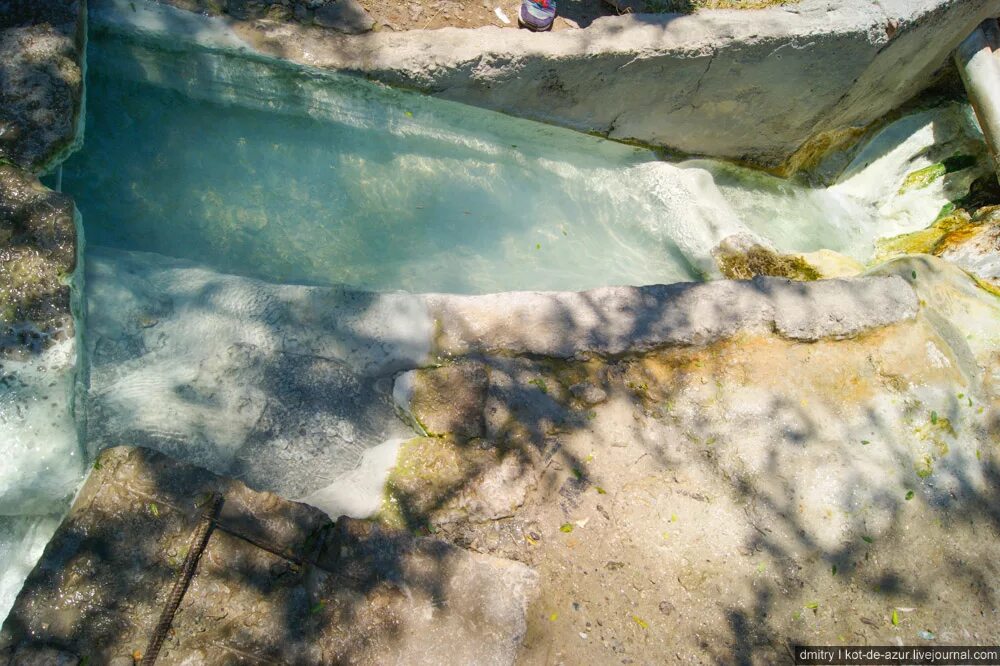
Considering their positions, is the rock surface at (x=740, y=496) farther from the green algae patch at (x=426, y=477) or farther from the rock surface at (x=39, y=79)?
the rock surface at (x=39, y=79)

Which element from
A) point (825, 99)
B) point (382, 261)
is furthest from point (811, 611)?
point (825, 99)

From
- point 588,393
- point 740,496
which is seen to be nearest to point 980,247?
point 740,496

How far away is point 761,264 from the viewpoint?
3.72 m

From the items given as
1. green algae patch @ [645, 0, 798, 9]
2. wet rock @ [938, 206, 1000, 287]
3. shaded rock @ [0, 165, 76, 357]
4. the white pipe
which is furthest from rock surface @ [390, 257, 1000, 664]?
green algae patch @ [645, 0, 798, 9]

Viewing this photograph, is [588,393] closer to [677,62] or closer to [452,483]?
[452,483]

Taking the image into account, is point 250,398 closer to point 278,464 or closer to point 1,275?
point 278,464

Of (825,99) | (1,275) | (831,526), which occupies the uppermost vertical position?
(825,99)

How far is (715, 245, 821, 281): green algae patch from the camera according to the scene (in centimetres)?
371

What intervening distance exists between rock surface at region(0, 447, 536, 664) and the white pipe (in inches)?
165

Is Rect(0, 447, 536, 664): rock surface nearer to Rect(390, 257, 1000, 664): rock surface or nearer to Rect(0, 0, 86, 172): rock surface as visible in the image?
Rect(390, 257, 1000, 664): rock surface

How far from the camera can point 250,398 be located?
2439 millimetres

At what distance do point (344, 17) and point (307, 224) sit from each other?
116 cm

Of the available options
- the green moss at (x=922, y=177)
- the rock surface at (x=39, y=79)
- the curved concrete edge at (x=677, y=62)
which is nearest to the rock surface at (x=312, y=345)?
the rock surface at (x=39, y=79)

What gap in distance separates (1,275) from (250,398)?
90 centimetres
